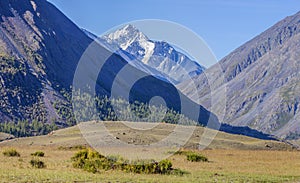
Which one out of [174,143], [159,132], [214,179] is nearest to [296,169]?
[214,179]

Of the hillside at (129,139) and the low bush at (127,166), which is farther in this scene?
the hillside at (129,139)

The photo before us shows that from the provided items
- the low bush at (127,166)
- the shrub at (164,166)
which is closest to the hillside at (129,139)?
the low bush at (127,166)

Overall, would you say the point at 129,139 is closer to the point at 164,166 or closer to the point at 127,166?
the point at 127,166

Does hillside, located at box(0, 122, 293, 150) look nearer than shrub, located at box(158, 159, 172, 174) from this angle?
No

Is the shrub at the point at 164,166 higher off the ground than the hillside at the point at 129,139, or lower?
lower

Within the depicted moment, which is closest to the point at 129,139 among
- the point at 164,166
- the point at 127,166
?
the point at 127,166

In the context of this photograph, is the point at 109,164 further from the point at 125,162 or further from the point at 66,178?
the point at 66,178

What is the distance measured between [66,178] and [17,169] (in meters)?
7.90

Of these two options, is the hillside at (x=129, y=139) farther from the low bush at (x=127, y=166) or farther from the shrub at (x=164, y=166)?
the shrub at (x=164, y=166)

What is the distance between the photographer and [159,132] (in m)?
135

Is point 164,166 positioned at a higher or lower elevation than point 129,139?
lower

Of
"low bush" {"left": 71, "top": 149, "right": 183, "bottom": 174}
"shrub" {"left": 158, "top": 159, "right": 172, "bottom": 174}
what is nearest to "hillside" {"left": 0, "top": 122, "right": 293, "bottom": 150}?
"low bush" {"left": 71, "top": 149, "right": 183, "bottom": 174}

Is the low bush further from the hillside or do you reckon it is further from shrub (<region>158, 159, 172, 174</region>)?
the hillside

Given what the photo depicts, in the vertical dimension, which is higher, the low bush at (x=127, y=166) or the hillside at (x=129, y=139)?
the hillside at (x=129, y=139)
